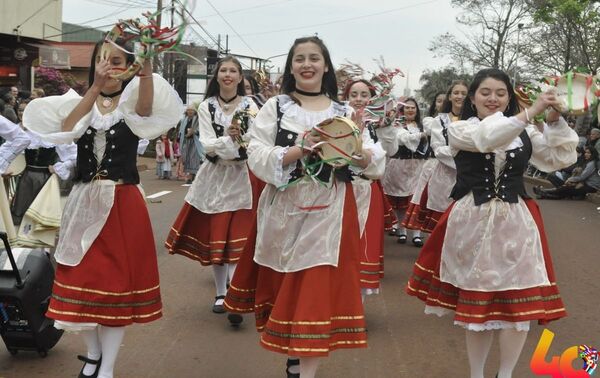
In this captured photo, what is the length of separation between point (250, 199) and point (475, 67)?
36.1m

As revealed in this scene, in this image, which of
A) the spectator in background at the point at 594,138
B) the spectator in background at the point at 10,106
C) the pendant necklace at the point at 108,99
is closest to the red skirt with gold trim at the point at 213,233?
the pendant necklace at the point at 108,99

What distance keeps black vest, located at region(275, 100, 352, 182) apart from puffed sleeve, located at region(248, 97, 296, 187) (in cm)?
3

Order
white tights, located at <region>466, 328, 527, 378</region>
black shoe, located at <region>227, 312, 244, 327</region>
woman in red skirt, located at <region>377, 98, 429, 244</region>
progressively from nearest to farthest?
1. white tights, located at <region>466, 328, 527, 378</region>
2. black shoe, located at <region>227, 312, 244, 327</region>
3. woman in red skirt, located at <region>377, 98, 429, 244</region>

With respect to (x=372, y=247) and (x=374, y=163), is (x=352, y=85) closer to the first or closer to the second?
(x=372, y=247)

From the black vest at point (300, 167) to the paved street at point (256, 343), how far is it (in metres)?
1.39

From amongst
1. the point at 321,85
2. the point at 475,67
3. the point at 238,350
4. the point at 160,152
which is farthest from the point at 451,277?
the point at 475,67

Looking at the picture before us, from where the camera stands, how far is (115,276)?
4.16m

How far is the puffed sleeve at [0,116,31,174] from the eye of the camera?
20.6 feet

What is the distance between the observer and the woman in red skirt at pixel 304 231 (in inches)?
153

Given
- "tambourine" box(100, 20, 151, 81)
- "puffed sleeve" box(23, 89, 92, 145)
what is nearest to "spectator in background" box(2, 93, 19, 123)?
"puffed sleeve" box(23, 89, 92, 145)

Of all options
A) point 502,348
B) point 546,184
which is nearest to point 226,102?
point 502,348

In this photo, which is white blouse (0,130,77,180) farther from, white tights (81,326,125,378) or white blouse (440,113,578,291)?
white blouse (440,113,578,291)

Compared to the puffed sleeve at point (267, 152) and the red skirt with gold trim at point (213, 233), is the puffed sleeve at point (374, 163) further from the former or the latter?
the red skirt with gold trim at point (213, 233)

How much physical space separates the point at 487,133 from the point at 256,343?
Result: 2.32m
